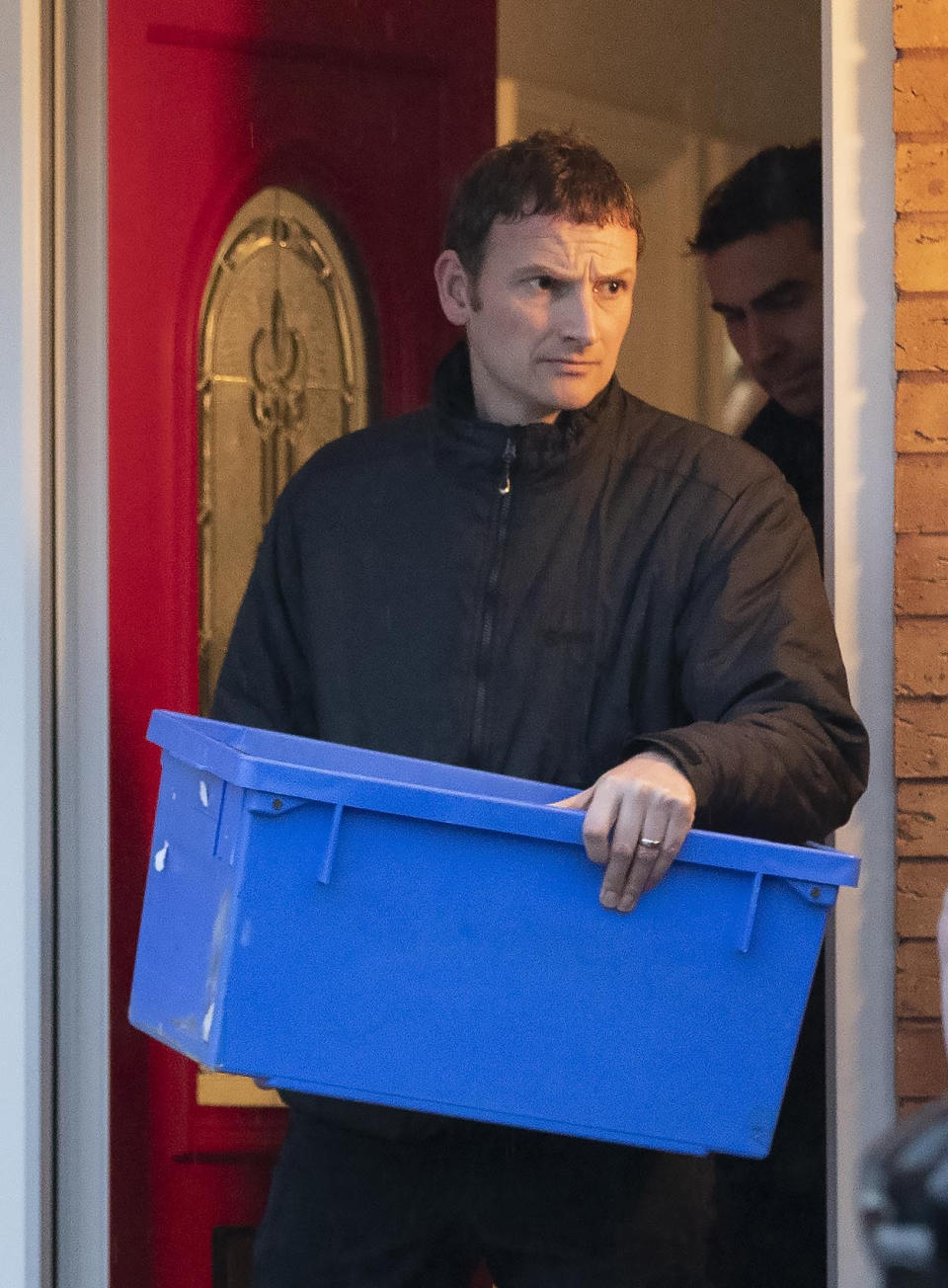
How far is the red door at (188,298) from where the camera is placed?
3070 millimetres

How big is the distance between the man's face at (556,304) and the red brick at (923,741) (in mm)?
618

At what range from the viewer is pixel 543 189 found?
2.39 meters

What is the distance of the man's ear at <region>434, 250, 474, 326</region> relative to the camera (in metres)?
2.53

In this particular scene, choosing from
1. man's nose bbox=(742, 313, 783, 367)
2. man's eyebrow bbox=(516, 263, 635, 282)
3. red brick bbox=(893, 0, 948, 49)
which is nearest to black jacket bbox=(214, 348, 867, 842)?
man's eyebrow bbox=(516, 263, 635, 282)

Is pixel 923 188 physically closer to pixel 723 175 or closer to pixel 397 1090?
pixel 397 1090

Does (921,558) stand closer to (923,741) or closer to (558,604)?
(923,741)

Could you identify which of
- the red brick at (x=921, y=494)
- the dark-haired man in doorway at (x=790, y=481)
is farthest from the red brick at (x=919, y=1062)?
the red brick at (x=921, y=494)

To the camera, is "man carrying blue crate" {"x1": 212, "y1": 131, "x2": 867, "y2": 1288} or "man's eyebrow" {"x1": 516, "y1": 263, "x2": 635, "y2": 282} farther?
"man's eyebrow" {"x1": 516, "y1": 263, "x2": 635, "y2": 282}

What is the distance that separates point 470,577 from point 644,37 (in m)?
2.47

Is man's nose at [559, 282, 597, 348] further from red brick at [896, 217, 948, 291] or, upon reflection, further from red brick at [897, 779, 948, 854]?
red brick at [897, 779, 948, 854]

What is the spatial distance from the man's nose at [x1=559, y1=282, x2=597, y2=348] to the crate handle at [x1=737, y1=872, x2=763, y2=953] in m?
0.79

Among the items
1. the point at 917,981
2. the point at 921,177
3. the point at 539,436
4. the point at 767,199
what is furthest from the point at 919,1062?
the point at 767,199

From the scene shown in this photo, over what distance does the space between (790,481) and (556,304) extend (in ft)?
2.97

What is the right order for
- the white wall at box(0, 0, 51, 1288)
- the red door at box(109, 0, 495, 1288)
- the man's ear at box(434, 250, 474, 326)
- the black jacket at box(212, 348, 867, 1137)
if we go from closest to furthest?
1. the black jacket at box(212, 348, 867, 1137)
2. the man's ear at box(434, 250, 474, 326)
3. the white wall at box(0, 0, 51, 1288)
4. the red door at box(109, 0, 495, 1288)
